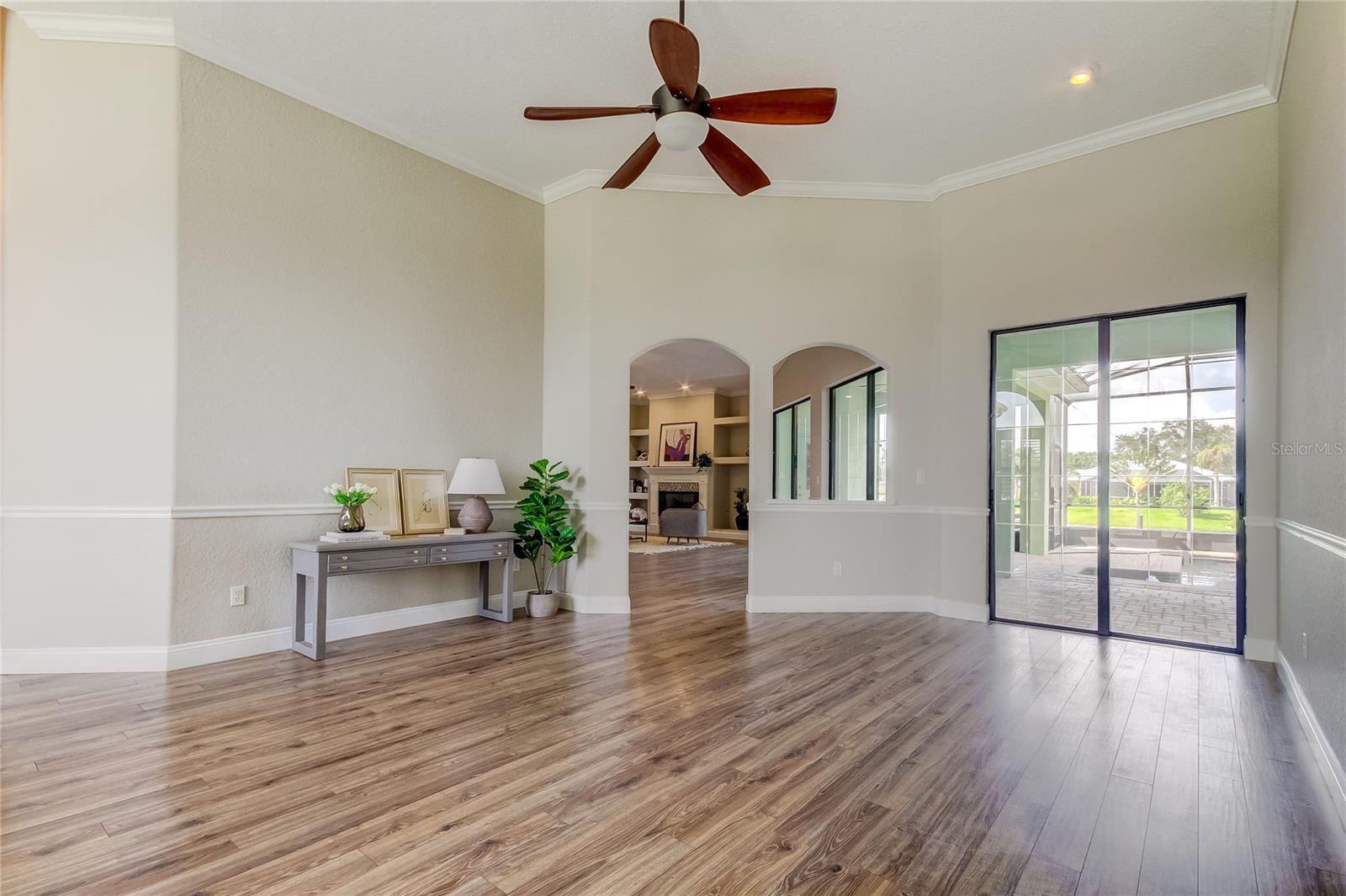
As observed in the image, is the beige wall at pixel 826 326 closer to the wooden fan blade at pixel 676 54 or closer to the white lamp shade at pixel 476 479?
the white lamp shade at pixel 476 479

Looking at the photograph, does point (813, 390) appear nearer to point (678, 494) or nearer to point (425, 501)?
point (425, 501)

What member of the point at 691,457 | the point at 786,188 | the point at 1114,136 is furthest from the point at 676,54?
the point at 691,457

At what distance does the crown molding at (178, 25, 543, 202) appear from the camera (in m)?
3.76

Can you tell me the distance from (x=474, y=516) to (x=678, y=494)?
28.0 ft

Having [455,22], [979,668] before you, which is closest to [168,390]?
[455,22]

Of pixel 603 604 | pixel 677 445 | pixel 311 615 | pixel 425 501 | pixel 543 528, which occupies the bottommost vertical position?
pixel 603 604

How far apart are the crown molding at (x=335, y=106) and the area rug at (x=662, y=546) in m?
5.88

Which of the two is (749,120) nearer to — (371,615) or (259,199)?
(259,199)

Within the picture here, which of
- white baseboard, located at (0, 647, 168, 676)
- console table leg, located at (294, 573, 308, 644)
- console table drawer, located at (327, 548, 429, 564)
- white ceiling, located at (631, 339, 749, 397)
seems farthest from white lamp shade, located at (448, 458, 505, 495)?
white ceiling, located at (631, 339, 749, 397)

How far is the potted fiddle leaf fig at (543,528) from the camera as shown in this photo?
5.17m

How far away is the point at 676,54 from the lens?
2.78m

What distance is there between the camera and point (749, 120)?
3250 millimetres

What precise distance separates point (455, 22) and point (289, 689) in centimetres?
359

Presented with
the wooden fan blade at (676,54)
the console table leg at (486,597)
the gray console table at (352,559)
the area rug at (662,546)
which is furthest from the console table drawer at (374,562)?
the area rug at (662,546)
